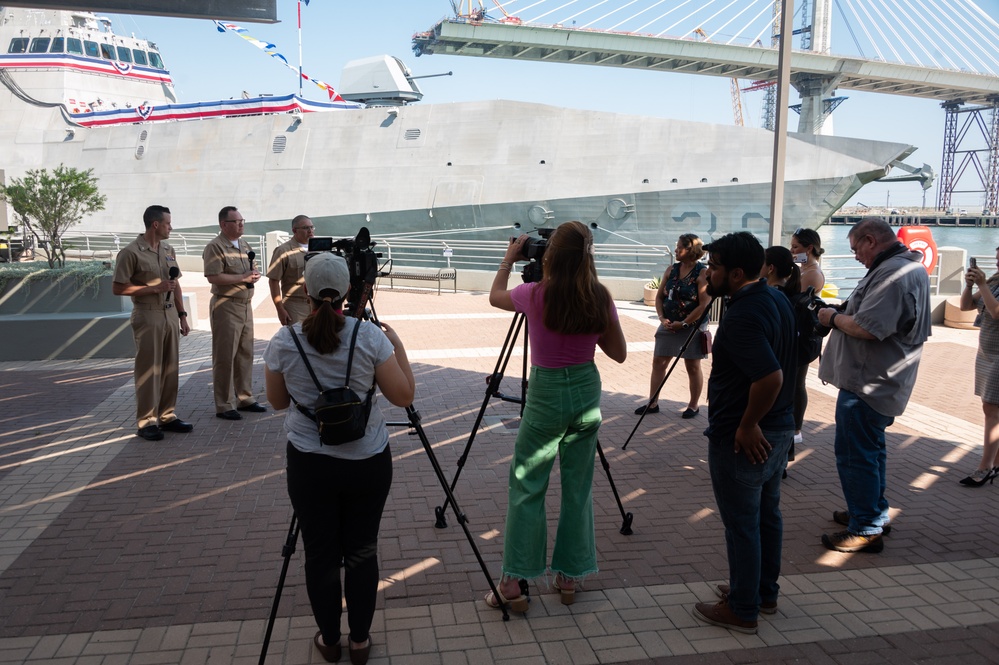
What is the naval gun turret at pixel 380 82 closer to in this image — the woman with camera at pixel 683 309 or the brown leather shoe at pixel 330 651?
the woman with camera at pixel 683 309

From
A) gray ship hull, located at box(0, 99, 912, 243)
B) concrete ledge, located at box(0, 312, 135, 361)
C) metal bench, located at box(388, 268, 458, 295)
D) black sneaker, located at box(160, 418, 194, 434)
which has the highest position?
gray ship hull, located at box(0, 99, 912, 243)

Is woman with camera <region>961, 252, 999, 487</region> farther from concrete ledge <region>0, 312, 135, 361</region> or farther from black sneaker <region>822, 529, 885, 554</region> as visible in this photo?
concrete ledge <region>0, 312, 135, 361</region>

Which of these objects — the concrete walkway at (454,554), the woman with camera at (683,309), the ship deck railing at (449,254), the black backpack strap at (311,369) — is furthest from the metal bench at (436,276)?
the black backpack strap at (311,369)

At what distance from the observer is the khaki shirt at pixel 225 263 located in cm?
663

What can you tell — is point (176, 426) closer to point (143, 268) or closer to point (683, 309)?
point (143, 268)

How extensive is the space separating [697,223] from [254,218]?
1448cm

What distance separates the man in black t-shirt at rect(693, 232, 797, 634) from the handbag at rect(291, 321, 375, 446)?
4.96 ft

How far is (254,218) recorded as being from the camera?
25.4 meters

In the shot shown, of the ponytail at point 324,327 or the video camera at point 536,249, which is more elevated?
the video camera at point 536,249

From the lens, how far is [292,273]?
6926mm

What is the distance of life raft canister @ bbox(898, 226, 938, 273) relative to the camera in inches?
509

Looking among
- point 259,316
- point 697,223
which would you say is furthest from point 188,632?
point 697,223

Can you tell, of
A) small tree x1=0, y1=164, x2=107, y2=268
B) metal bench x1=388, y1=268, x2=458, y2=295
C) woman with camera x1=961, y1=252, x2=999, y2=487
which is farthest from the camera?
metal bench x1=388, y1=268, x2=458, y2=295

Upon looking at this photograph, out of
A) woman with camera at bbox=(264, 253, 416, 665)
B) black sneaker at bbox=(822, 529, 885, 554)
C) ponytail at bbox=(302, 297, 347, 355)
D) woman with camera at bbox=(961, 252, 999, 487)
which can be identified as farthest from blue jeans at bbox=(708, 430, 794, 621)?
woman with camera at bbox=(961, 252, 999, 487)
